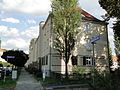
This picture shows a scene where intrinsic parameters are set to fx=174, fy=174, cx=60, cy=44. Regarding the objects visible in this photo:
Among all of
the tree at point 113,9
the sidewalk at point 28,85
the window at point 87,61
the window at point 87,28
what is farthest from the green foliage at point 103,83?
the window at point 87,28

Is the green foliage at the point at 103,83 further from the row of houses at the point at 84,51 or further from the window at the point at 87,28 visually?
the window at the point at 87,28

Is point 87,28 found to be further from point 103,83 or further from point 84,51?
point 103,83

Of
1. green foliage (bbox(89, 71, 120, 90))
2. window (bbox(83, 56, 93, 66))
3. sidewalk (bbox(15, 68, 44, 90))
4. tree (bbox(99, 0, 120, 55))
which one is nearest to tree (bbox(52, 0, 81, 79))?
sidewalk (bbox(15, 68, 44, 90))

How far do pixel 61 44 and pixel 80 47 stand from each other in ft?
23.1

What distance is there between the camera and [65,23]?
21.2m

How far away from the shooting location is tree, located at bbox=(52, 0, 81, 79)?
830 inches

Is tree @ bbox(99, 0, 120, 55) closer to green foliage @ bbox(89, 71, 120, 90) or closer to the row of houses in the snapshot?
the row of houses

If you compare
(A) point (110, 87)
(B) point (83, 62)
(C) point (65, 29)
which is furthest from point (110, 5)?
(A) point (110, 87)

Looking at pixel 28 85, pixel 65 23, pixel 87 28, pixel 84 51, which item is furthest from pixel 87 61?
pixel 28 85

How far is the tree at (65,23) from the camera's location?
69.2 feet

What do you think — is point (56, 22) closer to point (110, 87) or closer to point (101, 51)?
point (101, 51)

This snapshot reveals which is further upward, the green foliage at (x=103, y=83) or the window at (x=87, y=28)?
the window at (x=87, y=28)

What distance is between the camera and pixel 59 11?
21453mm

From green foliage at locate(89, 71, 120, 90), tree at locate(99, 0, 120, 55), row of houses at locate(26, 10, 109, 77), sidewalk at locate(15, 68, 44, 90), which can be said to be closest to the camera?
green foliage at locate(89, 71, 120, 90)
